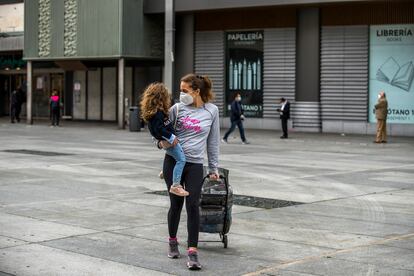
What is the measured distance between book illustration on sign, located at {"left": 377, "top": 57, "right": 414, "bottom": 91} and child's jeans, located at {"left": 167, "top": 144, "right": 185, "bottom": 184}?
22.8m

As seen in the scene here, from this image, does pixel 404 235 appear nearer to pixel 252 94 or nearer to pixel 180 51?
pixel 252 94

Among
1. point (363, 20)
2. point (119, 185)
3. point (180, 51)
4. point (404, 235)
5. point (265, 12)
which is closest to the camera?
point (404, 235)

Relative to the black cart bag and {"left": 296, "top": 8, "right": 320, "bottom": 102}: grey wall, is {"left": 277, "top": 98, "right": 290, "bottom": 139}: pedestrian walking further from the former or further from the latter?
the black cart bag

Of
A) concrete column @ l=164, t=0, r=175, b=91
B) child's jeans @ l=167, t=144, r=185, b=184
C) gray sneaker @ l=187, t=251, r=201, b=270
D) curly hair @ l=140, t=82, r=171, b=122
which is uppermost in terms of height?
concrete column @ l=164, t=0, r=175, b=91

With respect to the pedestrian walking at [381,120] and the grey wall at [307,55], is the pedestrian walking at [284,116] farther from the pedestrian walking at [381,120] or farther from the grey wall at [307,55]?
the pedestrian walking at [381,120]

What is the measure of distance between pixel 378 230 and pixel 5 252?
14.3 feet

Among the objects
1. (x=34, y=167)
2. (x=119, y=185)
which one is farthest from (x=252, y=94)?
(x=119, y=185)

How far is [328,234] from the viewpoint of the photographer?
8.55m

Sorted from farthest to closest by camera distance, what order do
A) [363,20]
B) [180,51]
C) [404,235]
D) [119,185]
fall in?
1. [180,51]
2. [363,20]
3. [119,185]
4. [404,235]

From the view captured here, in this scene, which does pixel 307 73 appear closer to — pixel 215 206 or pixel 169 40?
pixel 169 40

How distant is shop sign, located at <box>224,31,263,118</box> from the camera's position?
3125 cm

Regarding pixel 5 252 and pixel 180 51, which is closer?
pixel 5 252

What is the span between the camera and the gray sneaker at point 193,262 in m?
6.75

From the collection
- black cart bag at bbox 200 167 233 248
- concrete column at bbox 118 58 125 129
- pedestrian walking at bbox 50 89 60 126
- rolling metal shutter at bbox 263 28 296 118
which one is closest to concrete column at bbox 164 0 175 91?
concrete column at bbox 118 58 125 129
